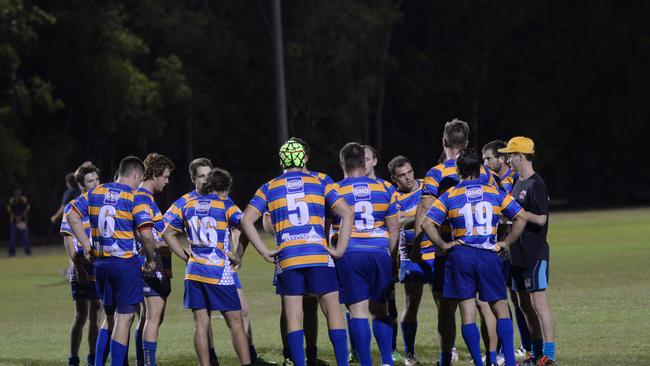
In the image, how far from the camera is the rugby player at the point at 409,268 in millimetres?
11758

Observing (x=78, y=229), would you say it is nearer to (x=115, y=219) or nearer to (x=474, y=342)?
(x=115, y=219)

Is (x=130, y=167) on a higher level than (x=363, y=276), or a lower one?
higher

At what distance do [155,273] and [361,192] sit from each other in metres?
2.23

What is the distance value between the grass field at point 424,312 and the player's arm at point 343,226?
238cm

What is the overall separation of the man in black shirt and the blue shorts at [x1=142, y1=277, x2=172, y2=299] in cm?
343

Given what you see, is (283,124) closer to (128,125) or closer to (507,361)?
(128,125)

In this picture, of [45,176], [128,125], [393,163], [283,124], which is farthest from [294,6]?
[393,163]

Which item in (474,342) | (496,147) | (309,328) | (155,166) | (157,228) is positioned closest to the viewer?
(474,342)

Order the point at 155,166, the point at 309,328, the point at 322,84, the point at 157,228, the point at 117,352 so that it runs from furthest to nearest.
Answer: the point at 322,84 → the point at 309,328 → the point at 155,166 → the point at 157,228 → the point at 117,352

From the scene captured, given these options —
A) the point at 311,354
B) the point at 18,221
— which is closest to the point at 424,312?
the point at 311,354

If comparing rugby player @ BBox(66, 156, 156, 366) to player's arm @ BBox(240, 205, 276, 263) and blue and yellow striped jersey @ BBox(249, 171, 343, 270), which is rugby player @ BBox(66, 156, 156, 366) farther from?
blue and yellow striped jersey @ BBox(249, 171, 343, 270)

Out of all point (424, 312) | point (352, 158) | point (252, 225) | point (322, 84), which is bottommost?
point (424, 312)

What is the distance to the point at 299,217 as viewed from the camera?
9977 mm

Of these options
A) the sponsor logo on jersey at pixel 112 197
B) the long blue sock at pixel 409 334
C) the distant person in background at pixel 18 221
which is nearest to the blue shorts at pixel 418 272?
the long blue sock at pixel 409 334
